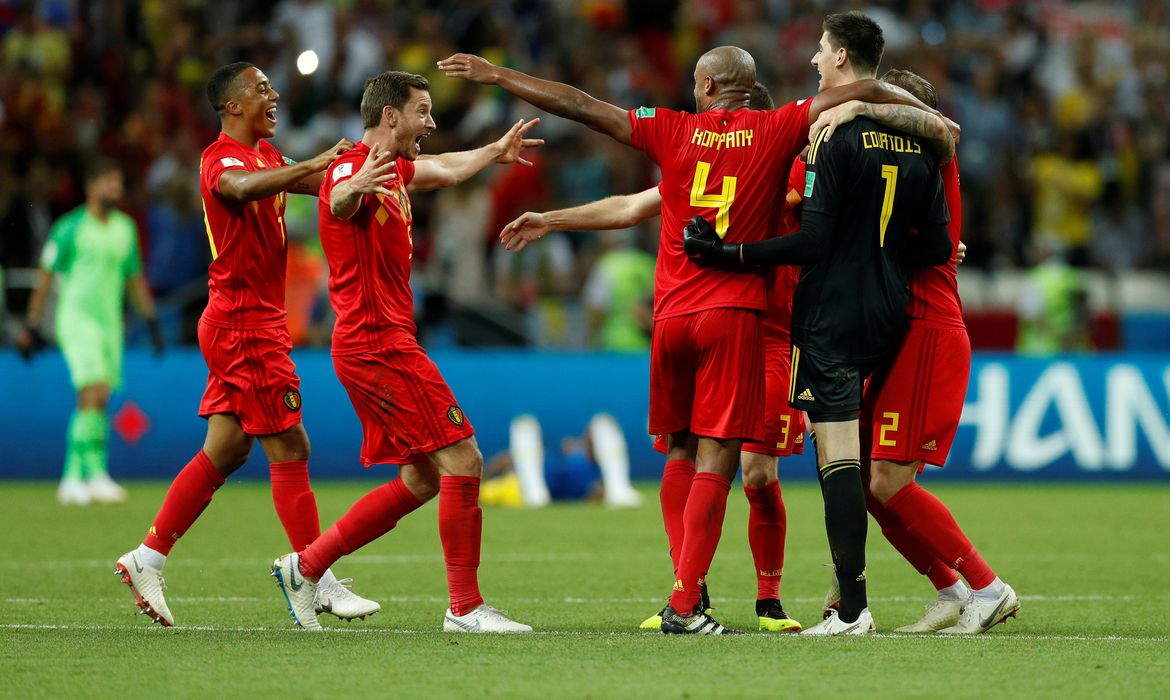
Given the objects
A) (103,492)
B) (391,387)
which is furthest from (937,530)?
(103,492)

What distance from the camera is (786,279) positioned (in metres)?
7.54

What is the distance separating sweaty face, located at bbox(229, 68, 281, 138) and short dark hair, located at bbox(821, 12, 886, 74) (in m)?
2.62

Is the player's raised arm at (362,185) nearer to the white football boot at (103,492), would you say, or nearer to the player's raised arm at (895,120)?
the player's raised arm at (895,120)

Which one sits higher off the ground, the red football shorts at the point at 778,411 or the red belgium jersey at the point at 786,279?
the red belgium jersey at the point at 786,279

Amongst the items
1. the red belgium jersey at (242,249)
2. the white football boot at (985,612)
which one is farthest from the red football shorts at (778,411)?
the red belgium jersey at (242,249)

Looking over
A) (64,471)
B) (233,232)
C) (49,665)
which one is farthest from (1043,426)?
(49,665)

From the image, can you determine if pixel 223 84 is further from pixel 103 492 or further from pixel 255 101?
pixel 103 492

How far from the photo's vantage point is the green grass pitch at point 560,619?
5594mm

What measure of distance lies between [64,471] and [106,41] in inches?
233

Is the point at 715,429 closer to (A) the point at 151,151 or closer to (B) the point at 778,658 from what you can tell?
(B) the point at 778,658

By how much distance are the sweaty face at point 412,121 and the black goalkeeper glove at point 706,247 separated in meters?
1.28

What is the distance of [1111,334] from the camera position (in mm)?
19062

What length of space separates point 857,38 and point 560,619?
2881 millimetres

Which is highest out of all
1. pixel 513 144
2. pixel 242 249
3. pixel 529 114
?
pixel 529 114
